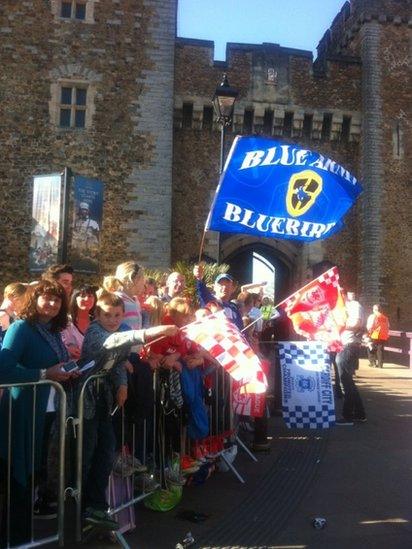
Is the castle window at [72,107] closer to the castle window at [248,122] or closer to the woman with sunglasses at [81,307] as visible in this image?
the castle window at [248,122]

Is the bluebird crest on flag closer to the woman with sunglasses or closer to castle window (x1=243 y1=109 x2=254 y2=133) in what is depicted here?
the woman with sunglasses

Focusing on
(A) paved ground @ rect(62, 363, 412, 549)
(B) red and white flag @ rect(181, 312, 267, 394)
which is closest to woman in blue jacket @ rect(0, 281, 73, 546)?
(A) paved ground @ rect(62, 363, 412, 549)

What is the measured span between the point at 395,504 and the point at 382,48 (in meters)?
19.3

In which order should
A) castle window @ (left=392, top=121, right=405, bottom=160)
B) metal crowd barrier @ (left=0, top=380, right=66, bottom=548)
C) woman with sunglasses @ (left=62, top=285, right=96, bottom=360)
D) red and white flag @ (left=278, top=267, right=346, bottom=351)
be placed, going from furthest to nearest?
castle window @ (left=392, top=121, right=405, bottom=160)
red and white flag @ (left=278, top=267, right=346, bottom=351)
woman with sunglasses @ (left=62, top=285, right=96, bottom=360)
metal crowd barrier @ (left=0, top=380, right=66, bottom=548)

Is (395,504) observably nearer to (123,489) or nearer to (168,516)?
(168,516)

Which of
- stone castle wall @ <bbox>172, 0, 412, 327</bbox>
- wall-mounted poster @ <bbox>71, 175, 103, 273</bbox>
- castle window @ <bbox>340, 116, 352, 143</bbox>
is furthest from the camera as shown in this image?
castle window @ <bbox>340, 116, 352, 143</bbox>

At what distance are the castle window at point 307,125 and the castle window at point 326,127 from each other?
479 mm

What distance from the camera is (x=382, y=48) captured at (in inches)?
815

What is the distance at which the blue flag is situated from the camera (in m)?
6.56

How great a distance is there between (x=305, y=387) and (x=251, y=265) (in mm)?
18221

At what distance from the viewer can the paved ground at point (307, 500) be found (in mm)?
4082

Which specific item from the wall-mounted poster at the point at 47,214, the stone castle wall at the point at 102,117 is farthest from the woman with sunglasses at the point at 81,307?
the stone castle wall at the point at 102,117

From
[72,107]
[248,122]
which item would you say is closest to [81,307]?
[72,107]

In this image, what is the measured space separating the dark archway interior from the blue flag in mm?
14773
